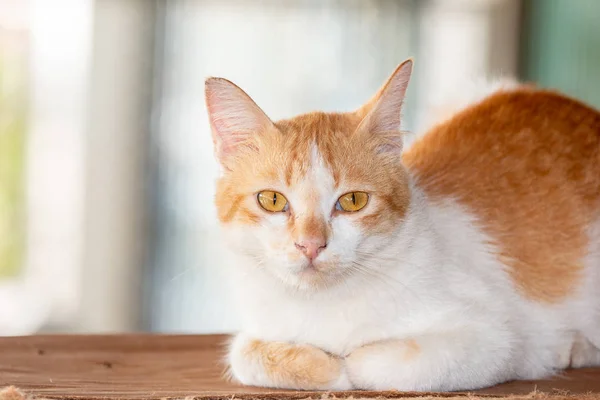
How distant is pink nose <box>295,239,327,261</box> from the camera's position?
141 cm

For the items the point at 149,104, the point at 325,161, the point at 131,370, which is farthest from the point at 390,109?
the point at 149,104

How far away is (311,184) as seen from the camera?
149 cm

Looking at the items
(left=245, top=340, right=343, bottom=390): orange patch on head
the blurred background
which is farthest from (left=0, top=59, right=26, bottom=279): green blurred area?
(left=245, top=340, right=343, bottom=390): orange patch on head

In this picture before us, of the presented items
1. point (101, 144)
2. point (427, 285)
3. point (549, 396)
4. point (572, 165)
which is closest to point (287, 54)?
point (101, 144)

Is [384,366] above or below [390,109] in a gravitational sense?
below

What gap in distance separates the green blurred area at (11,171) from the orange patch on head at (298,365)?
10.3ft

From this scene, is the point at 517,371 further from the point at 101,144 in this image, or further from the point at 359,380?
the point at 101,144

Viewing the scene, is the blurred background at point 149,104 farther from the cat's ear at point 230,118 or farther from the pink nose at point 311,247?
the pink nose at point 311,247

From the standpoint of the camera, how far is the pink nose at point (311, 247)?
1.41 metres

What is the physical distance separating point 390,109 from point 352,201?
0.24m

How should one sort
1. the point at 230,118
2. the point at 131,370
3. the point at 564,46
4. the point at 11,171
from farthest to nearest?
the point at 11,171 → the point at 564,46 → the point at 131,370 → the point at 230,118

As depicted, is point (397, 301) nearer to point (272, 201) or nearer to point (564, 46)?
point (272, 201)

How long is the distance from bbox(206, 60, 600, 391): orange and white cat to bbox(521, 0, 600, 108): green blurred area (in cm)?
175

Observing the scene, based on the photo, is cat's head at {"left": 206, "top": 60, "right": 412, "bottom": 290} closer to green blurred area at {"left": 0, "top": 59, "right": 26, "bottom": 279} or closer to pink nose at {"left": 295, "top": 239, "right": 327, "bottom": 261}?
pink nose at {"left": 295, "top": 239, "right": 327, "bottom": 261}
